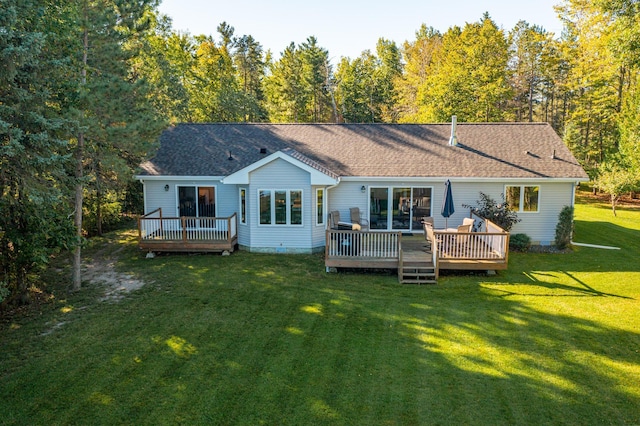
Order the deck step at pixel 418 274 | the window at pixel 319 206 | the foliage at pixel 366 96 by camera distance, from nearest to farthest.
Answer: the deck step at pixel 418 274 < the window at pixel 319 206 < the foliage at pixel 366 96

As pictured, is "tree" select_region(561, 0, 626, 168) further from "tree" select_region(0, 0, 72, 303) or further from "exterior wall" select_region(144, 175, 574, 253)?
"tree" select_region(0, 0, 72, 303)

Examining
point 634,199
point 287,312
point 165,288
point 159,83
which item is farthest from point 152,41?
point 634,199

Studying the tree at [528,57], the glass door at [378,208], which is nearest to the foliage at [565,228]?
the glass door at [378,208]

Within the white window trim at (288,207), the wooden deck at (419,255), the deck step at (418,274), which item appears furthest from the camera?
the white window trim at (288,207)

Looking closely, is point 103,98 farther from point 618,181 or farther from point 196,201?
point 618,181

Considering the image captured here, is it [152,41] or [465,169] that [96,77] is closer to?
[465,169]

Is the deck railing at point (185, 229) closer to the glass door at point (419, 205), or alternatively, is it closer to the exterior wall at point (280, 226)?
the exterior wall at point (280, 226)

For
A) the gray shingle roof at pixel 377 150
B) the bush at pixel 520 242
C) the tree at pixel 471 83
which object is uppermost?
the tree at pixel 471 83

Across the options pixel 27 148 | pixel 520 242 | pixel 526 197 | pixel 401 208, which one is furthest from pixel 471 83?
pixel 27 148
